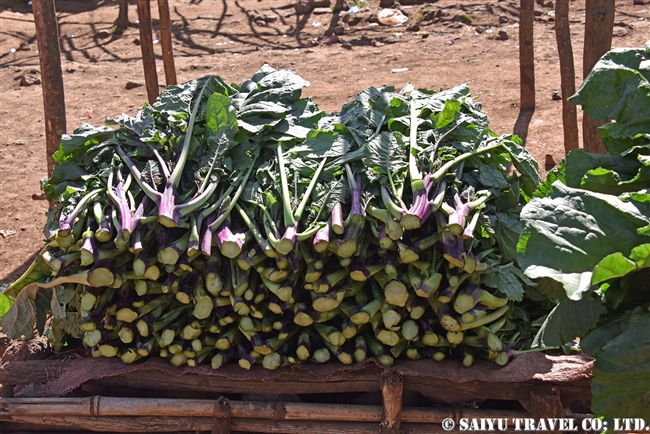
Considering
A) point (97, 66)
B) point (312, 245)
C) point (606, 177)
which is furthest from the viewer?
point (97, 66)

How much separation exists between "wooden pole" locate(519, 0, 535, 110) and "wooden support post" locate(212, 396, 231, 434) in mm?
5626

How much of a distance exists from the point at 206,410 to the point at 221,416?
8cm

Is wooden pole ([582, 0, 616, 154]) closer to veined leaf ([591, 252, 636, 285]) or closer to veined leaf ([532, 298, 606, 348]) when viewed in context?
veined leaf ([532, 298, 606, 348])

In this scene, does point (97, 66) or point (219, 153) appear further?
point (97, 66)

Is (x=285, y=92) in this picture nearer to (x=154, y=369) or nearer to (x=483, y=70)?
(x=154, y=369)

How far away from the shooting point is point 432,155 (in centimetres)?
276

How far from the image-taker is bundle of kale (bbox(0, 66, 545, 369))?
2549mm

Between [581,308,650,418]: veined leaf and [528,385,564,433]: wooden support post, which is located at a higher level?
[581,308,650,418]: veined leaf

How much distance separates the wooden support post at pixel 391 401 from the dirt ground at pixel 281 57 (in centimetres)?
392

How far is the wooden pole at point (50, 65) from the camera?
14.1 ft

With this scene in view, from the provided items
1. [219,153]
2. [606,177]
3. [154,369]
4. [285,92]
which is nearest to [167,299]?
[154,369]

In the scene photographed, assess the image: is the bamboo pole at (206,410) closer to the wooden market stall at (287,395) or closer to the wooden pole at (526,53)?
the wooden market stall at (287,395)

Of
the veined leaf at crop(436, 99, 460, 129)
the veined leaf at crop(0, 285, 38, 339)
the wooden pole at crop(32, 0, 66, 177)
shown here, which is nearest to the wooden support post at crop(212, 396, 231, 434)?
the veined leaf at crop(0, 285, 38, 339)

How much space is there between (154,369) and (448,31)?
955 cm
